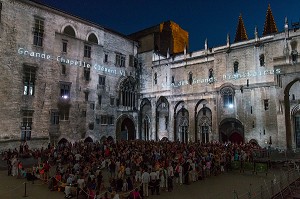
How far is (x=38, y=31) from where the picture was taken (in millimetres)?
28281

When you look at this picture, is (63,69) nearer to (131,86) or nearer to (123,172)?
(131,86)

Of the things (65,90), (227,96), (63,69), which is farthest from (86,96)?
(227,96)

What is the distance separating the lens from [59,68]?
98.1 feet

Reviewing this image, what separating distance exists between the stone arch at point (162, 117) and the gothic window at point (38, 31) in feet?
64.4

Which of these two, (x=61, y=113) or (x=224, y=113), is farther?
(x=224, y=113)

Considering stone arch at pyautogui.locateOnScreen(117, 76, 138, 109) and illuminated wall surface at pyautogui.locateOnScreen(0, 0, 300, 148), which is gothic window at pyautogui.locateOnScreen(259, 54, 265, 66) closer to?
illuminated wall surface at pyautogui.locateOnScreen(0, 0, 300, 148)

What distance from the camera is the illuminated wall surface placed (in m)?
26.6

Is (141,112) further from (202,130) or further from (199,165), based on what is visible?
(199,165)

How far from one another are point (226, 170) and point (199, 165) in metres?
4.25

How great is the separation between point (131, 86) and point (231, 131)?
17645 millimetres

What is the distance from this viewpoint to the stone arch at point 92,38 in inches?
1339

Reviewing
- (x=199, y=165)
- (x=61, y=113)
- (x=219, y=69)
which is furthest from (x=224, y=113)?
(x=61, y=113)

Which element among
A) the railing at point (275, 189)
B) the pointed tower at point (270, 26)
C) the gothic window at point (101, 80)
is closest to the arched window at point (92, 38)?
the gothic window at point (101, 80)

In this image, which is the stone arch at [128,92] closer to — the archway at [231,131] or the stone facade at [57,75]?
the stone facade at [57,75]
